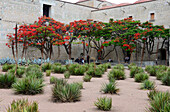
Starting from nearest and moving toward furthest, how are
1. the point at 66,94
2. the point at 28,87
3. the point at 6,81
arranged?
the point at 66,94, the point at 28,87, the point at 6,81

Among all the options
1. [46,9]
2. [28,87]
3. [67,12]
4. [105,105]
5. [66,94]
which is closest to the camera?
[105,105]

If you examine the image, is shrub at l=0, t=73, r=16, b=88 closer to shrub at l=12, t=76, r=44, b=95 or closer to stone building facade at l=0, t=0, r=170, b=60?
shrub at l=12, t=76, r=44, b=95

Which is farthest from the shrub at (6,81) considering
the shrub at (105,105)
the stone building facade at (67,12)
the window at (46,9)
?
the window at (46,9)

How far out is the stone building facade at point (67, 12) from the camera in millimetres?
30188

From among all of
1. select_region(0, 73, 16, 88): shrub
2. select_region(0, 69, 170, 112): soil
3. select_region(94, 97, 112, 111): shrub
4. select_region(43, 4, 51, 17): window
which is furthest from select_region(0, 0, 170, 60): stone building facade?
select_region(94, 97, 112, 111): shrub

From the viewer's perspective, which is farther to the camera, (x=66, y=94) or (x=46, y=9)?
(x=46, y=9)

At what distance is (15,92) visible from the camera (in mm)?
9031

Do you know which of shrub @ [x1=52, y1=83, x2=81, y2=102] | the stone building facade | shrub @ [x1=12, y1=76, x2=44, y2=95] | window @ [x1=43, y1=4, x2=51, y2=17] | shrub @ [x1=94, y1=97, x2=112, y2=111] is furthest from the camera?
window @ [x1=43, y1=4, x2=51, y2=17]

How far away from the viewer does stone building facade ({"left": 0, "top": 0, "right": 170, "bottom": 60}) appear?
30.2 metres

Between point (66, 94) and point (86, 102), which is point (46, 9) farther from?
point (86, 102)

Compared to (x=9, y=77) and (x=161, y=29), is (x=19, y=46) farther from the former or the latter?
(x=9, y=77)

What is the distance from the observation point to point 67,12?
37.2 metres

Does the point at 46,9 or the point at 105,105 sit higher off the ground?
the point at 46,9

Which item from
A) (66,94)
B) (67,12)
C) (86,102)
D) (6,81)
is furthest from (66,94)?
(67,12)
